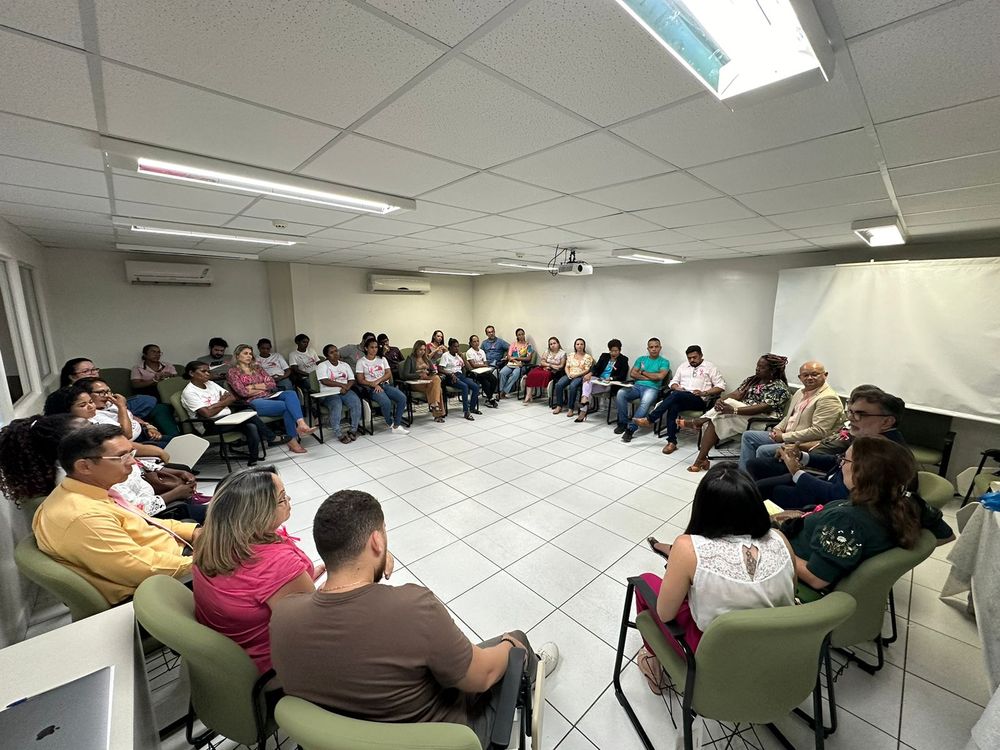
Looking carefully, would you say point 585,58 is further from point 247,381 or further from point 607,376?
point 607,376

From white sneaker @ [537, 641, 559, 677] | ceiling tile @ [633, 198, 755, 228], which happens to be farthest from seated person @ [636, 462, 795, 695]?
ceiling tile @ [633, 198, 755, 228]

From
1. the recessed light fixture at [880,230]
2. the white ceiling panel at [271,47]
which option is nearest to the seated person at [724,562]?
the white ceiling panel at [271,47]

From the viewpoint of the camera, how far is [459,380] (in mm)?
6094

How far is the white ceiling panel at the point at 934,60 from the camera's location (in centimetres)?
86

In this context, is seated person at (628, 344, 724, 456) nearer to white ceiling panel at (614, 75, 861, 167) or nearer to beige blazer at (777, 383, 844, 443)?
beige blazer at (777, 383, 844, 443)

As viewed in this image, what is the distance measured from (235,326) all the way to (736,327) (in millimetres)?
7685

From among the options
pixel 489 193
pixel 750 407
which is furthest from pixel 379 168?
pixel 750 407

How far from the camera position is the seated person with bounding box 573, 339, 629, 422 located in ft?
19.5

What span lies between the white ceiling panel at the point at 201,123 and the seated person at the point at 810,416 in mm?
3892

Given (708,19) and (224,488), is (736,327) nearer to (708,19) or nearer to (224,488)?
(708,19)

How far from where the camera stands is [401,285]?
7.52m

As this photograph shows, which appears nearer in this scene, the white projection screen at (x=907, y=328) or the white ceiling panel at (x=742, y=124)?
the white ceiling panel at (x=742, y=124)

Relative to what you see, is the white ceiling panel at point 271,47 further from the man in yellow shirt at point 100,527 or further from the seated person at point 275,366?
the seated person at point 275,366

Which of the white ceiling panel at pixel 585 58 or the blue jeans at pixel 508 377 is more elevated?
the white ceiling panel at pixel 585 58
